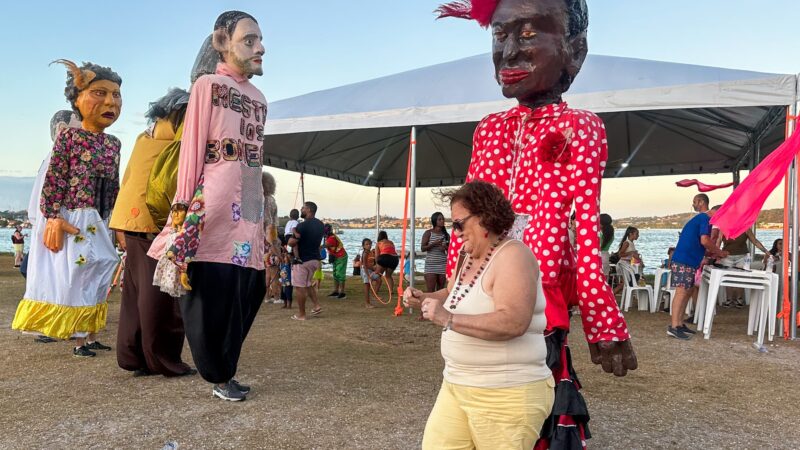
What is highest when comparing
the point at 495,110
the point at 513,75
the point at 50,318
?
the point at 495,110

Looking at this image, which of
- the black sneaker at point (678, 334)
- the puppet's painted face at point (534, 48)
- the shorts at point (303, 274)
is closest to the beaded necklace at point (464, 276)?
the puppet's painted face at point (534, 48)

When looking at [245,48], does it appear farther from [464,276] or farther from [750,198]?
[750,198]

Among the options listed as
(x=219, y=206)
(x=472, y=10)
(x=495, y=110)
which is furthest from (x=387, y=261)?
(x=472, y=10)

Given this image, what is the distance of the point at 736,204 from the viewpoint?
364 cm

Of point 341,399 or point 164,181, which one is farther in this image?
point 341,399

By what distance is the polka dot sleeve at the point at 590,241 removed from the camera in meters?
1.89

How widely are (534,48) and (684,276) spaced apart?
18.2 feet

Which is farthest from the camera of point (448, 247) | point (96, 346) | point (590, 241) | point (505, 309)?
point (96, 346)

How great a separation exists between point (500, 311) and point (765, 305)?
5.94 metres

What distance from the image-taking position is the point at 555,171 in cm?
198

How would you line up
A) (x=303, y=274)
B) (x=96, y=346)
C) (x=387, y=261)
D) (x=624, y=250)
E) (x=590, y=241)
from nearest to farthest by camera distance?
(x=590, y=241) → (x=96, y=346) → (x=303, y=274) → (x=387, y=261) → (x=624, y=250)

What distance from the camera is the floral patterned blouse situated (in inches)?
171

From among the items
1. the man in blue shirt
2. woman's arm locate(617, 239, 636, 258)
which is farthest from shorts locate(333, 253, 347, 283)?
the man in blue shirt

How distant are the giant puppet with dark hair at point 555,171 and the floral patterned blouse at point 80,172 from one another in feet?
11.6
